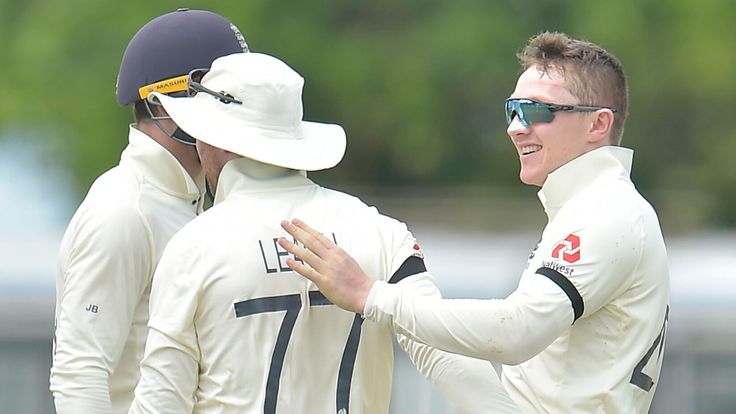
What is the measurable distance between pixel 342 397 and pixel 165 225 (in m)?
0.88

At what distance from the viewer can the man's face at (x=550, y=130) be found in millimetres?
4211

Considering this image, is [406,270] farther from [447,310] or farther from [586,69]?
[586,69]

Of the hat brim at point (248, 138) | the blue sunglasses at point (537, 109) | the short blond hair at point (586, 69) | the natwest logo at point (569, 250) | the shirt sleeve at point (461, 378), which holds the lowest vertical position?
the shirt sleeve at point (461, 378)

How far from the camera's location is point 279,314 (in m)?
3.69

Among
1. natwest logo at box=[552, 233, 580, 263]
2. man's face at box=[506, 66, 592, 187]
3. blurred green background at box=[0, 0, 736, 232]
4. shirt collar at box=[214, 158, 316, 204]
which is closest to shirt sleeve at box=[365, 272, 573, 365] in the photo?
natwest logo at box=[552, 233, 580, 263]

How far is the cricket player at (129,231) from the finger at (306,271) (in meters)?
0.73

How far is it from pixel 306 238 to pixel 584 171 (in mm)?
919

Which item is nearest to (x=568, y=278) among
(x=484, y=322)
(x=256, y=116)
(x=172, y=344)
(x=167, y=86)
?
(x=484, y=322)

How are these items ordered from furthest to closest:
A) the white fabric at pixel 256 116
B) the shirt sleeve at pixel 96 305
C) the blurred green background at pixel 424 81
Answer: the blurred green background at pixel 424 81 < the shirt sleeve at pixel 96 305 < the white fabric at pixel 256 116

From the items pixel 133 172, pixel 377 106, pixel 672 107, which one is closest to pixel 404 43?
pixel 377 106

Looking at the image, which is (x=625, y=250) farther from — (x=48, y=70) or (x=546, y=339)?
(x=48, y=70)

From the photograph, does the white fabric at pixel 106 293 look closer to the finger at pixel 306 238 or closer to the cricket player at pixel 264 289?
the cricket player at pixel 264 289

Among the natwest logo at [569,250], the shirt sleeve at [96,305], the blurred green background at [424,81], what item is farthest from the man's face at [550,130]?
the blurred green background at [424,81]

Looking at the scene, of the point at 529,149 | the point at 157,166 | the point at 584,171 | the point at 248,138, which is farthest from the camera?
the point at 157,166
